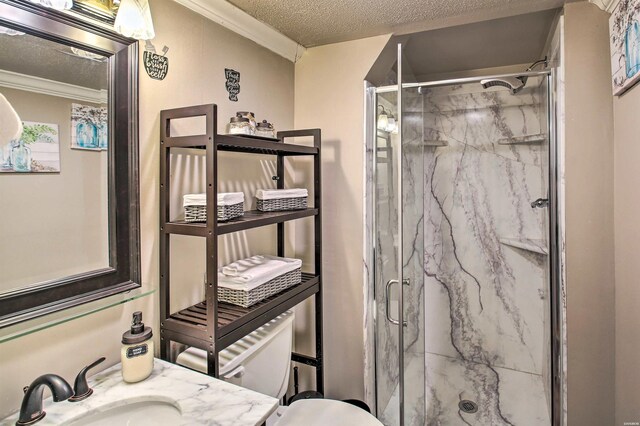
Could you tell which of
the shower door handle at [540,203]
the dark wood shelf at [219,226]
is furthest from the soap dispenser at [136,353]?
the shower door handle at [540,203]

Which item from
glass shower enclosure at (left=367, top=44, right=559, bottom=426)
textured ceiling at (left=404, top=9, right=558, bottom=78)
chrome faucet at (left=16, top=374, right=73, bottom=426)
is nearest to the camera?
chrome faucet at (left=16, top=374, right=73, bottom=426)

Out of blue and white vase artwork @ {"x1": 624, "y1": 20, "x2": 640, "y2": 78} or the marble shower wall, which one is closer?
blue and white vase artwork @ {"x1": 624, "y1": 20, "x2": 640, "y2": 78}

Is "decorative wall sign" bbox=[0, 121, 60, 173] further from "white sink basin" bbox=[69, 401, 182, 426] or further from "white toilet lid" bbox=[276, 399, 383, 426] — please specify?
"white toilet lid" bbox=[276, 399, 383, 426]

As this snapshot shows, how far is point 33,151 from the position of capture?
91 centimetres

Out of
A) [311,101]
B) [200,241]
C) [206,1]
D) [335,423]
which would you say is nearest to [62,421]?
[200,241]

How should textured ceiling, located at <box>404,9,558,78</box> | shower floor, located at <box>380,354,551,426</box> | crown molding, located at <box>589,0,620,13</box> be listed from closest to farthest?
crown molding, located at <box>589,0,620,13</box>
textured ceiling, located at <box>404,9,558,78</box>
shower floor, located at <box>380,354,551,426</box>

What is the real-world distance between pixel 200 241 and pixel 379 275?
100 cm

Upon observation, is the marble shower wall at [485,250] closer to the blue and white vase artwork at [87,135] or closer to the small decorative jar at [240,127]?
the small decorative jar at [240,127]

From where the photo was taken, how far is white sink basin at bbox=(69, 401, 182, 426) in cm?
92

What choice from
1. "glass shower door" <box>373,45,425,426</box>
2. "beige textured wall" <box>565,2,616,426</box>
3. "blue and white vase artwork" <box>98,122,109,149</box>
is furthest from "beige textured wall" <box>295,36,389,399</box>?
"blue and white vase artwork" <box>98,122,109,149</box>

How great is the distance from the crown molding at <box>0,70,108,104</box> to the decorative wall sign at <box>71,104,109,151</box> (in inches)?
1.1

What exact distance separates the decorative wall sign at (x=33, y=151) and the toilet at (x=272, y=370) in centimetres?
77

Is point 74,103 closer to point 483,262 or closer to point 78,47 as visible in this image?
point 78,47

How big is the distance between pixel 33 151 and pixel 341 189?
4.43 ft
